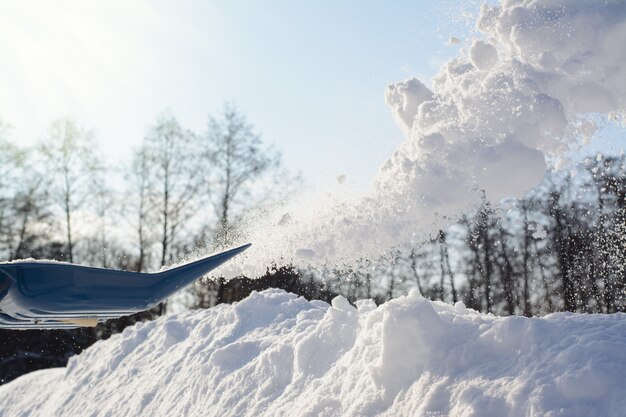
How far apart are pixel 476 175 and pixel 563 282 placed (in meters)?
15.2

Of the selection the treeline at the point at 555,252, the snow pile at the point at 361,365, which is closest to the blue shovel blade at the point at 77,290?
the snow pile at the point at 361,365

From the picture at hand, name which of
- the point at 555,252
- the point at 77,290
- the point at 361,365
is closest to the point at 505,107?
the point at 361,365

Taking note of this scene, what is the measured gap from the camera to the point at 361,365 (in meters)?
4.33

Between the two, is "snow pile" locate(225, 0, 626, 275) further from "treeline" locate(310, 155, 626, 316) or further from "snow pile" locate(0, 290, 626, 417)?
"treeline" locate(310, 155, 626, 316)

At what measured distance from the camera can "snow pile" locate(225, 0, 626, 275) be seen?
17.7 ft

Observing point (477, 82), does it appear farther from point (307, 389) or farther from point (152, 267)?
point (152, 267)

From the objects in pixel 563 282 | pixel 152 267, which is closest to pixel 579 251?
pixel 563 282

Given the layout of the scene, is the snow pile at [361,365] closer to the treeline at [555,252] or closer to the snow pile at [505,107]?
the snow pile at [505,107]

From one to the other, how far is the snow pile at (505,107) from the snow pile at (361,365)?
4.58 ft

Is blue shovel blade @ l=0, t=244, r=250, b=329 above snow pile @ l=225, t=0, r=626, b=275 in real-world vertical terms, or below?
below

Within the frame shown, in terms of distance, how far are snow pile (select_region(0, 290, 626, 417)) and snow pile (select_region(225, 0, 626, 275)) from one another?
1395mm

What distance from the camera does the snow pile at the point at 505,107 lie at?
5383mm

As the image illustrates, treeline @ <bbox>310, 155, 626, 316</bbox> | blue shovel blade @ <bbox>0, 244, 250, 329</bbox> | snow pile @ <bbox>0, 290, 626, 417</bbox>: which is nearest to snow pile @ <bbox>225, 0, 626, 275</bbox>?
snow pile @ <bbox>0, 290, 626, 417</bbox>

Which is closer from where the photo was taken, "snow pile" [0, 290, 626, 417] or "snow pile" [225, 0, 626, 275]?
"snow pile" [0, 290, 626, 417]
